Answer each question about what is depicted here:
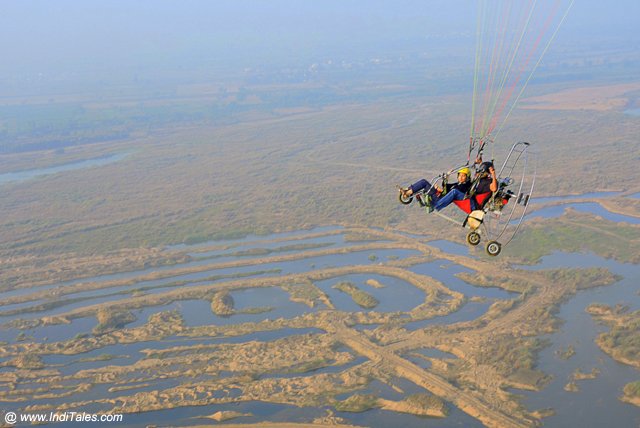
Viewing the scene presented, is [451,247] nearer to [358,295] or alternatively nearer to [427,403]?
[358,295]

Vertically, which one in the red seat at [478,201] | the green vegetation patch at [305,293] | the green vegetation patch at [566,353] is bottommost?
the green vegetation patch at [566,353]

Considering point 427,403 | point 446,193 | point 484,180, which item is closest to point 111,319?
point 427,403

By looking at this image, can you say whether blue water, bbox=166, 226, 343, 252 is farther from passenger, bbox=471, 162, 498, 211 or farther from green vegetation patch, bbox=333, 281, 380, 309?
passenger, bbox=471, 162, 498, 211

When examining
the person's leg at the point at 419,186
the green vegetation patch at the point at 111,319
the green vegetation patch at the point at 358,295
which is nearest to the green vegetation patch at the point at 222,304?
the green vegetation patch at the point at 111,319

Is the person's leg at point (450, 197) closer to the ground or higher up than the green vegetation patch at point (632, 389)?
higher up

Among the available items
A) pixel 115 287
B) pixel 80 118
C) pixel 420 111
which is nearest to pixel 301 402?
pixel 115 287

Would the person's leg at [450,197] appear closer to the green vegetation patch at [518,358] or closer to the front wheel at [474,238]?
the front wheel at [474,238]

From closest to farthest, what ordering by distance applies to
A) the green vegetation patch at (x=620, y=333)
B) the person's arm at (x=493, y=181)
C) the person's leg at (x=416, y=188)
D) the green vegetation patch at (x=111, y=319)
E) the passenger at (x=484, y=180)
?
the person's arm at (x=493, y=181)
the passenger at (x=484, y=180)
the person's leg at (x=416, y=188)
the green vegetation patch at (x=620, y=333)
the green vegetation patch at (x=111, y=319)

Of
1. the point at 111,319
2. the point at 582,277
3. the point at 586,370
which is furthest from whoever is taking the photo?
the point at 582,277
